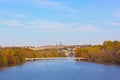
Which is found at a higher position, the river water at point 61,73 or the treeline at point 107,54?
the treeline at point 107,54

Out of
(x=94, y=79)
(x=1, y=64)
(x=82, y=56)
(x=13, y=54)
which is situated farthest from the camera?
(x=82, y=56)

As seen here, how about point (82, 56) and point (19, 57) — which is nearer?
point (19, 57)

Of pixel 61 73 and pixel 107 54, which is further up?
pixel 107 54

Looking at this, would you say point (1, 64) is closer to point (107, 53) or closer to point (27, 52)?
point (107, 53)

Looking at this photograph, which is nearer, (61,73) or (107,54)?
(61,73)

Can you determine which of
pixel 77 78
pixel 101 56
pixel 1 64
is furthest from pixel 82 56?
pixel 77 78

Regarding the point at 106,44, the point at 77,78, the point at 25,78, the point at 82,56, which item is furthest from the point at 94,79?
the point at 82,56

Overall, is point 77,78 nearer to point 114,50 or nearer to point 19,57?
point 114,50

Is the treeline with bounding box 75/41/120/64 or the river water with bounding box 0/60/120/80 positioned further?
the treeline with bounding box 75/41/120/64

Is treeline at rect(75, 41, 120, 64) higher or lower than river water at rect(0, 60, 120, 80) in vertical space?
higher

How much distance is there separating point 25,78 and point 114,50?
33.6 metres

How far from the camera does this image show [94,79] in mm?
36469

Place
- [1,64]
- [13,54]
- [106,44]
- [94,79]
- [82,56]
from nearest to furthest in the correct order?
[94,79]
[1,64]
[13,54]
[106,44]
[82,56]

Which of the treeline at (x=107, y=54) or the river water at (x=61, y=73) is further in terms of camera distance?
the treeline at (x=107, y=54)
